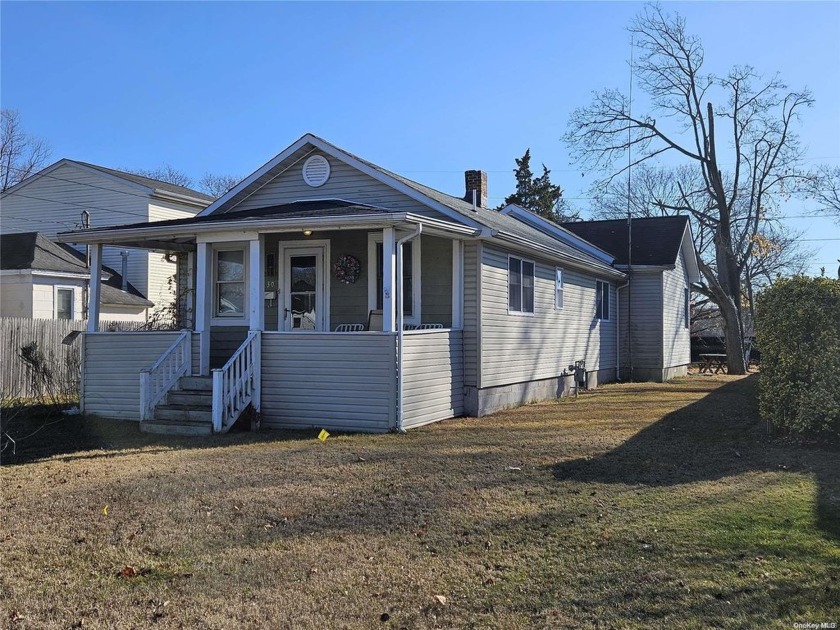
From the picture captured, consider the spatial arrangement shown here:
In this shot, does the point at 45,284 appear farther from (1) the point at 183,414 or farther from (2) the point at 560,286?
(2) the point at 560,286

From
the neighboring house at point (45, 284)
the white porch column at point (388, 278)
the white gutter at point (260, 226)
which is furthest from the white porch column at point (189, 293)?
the neighboring house at point (45, 284)

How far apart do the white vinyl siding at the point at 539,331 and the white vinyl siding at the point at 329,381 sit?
2.43m

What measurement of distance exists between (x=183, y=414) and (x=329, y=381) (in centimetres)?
211

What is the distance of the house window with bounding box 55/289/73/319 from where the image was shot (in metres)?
20.0

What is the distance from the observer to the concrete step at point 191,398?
34.4ft

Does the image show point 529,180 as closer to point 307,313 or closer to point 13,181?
point 13,181

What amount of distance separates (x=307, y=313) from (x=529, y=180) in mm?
35223

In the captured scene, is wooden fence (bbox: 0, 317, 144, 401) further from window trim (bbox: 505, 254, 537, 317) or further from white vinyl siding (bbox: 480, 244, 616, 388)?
window trim (bbox: 505, 254, 537, 317)

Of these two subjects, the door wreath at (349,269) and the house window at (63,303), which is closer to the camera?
the door wreath at (349,269)

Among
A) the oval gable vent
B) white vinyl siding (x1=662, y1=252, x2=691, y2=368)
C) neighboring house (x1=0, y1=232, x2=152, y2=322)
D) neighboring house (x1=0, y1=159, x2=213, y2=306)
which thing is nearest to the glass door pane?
the oval gable vent

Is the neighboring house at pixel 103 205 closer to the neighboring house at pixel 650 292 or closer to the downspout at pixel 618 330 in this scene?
the neighboring house at pixel 650 292

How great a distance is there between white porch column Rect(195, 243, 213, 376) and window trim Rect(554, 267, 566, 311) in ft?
24.8

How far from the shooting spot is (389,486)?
22.0ft

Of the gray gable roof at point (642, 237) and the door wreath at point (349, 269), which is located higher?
the gray gable roof at point (642, 237)
